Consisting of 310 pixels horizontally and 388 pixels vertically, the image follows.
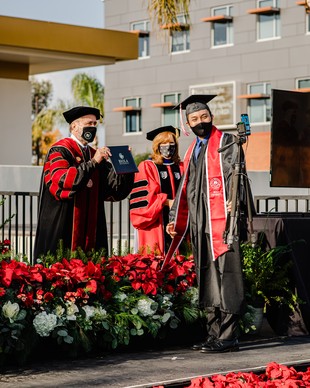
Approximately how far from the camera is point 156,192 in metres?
11.0

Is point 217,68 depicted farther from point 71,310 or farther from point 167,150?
point 71,310

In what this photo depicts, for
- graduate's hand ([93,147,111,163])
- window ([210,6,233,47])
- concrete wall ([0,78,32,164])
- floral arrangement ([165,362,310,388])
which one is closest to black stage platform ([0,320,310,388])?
floral arrangement ([165,362,310,388])

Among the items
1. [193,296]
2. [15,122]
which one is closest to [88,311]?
[193,296]

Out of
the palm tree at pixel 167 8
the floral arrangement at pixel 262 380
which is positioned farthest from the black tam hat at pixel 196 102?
the palm tree at pixel 167 8

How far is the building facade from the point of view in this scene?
48562 millimetres

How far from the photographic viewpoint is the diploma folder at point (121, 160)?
360 inches

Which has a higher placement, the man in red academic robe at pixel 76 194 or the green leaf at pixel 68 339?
the man in red academic robe at pixel 76 194

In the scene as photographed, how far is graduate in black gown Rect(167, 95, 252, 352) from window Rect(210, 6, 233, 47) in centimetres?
4273

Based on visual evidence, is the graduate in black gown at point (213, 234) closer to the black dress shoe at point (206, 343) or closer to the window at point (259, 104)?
the black dress shoe at point (206, 343)

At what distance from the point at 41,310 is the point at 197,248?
1.47 m

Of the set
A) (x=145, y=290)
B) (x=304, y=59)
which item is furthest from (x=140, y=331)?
(x=304, y=59)

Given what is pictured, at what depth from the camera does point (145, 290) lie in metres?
8.81

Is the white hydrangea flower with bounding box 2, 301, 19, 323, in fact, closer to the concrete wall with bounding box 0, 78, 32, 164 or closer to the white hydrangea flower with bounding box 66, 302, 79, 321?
the white hydrangea flower with bounding box 66, 302, 79, 321

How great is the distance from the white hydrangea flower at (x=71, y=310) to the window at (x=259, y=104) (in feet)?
137
